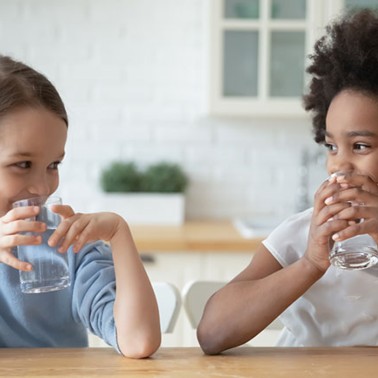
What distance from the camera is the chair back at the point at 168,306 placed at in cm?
192

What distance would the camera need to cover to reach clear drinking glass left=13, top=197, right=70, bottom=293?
1346mm

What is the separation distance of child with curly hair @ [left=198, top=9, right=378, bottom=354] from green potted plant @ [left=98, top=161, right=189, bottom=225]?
5.72 ft

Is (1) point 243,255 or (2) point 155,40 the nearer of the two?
(1) point 243,255

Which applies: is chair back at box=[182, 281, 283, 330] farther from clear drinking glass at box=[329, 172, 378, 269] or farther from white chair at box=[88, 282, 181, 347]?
clear drinking glass at box=[329, 172, 378, 269]

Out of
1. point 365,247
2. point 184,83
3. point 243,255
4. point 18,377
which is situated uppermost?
point 184,83

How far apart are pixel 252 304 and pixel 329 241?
19 cm

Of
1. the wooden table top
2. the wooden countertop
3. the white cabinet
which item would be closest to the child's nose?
the wooden table top

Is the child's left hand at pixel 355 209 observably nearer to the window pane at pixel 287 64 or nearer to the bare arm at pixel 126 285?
the bare arm at pixel 126 285

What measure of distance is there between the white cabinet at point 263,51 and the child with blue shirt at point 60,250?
1.90 meters

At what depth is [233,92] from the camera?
3.51m

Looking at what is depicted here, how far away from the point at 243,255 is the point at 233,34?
94cm

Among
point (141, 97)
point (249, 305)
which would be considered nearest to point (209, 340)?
point (249, 305)

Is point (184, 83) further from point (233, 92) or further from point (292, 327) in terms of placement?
point (292, 327)

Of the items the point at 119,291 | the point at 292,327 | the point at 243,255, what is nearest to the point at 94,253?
the point at 119,291
